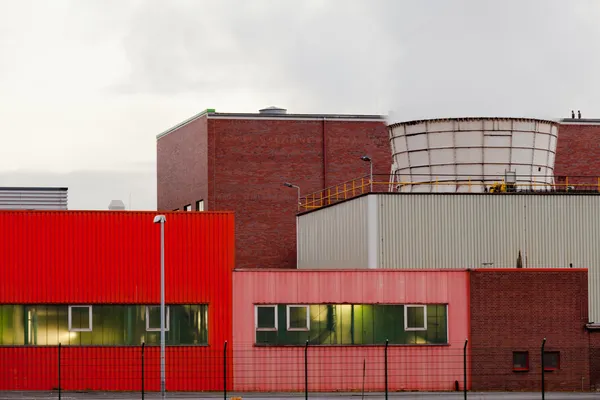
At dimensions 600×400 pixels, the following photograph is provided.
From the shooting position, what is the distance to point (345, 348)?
4459 cm

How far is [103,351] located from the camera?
4397cm

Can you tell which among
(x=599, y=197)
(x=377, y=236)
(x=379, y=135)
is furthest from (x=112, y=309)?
(x=379, y=135)

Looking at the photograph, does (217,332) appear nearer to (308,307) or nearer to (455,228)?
(308,307)

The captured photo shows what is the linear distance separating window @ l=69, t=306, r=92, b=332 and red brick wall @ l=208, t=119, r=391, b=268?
34665 mm

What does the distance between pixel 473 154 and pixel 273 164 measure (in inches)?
1093

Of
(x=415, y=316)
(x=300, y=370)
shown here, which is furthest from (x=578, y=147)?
(x=300, y=370)

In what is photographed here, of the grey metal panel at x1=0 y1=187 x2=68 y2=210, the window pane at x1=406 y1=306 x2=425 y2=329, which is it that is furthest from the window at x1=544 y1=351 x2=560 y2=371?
the grey metal panel at x1=0 y1=187 x2=68 y2=210

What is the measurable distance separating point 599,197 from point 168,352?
60.0 ft

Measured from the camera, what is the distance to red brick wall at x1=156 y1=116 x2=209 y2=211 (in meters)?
80.8

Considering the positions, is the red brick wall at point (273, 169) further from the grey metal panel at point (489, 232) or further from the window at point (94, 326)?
the window at point (94, 326)

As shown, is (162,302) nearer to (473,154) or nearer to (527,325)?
(527,325)

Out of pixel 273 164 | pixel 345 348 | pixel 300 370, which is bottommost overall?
pixel 300 370

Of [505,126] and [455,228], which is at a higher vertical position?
[505,126]

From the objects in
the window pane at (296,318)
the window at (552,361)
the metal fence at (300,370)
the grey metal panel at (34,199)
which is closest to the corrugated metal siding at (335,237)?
the window pane at (296,318)
